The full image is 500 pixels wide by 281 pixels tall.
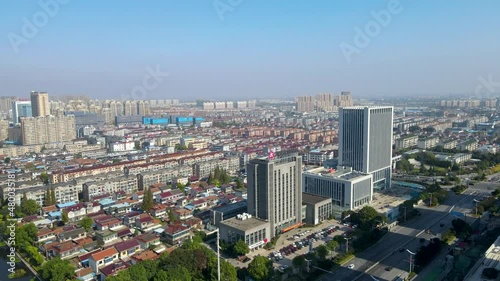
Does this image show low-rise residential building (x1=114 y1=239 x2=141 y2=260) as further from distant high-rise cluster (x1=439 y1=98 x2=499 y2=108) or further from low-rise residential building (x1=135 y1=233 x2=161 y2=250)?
distant high-rise cluster (x1=439 y1=98 x2=499 y2=108)

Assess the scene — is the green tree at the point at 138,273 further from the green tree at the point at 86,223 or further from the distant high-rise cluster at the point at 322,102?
the distant high-rise cluster at the point at 322,102

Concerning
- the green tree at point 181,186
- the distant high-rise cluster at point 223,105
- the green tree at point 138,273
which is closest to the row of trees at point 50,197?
the green tree at point 181,186

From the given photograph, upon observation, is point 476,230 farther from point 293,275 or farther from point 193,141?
point 193,141

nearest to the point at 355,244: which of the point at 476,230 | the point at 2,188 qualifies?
the point at 476,230

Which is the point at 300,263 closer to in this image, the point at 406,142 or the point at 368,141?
the point at 368,141

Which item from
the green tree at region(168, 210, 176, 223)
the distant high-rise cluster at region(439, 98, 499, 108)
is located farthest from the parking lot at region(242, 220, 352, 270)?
the distant high-rise cluster at region(439, 98, 499, 108)

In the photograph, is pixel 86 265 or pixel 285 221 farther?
pixel 285 221
